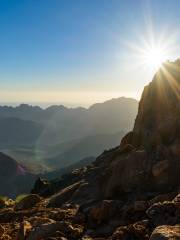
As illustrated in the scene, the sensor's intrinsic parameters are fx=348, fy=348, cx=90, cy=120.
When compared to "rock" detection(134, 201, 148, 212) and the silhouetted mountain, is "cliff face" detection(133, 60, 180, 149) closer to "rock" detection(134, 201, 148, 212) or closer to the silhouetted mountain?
the silhouetted mountain

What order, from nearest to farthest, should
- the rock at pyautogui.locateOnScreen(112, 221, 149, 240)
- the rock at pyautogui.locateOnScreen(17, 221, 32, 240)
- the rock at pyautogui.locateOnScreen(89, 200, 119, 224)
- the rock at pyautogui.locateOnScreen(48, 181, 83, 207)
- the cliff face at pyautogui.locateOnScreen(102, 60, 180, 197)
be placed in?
the rock at pyautogui.locateOnScreen(112, 221, 149, 240) < the rock at pyautogui.locateOnScreen(17, 221, 32, 240) < the rock at pyautogui.locateOnScreen(89, 200, 119, 224) < the cliff face at pyautogui.locateOnScreen(102, 60, 180, 197) < the rock at pyautogui.locateOnScreen(48, 181, 83, 207)

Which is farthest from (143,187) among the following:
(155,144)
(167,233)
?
(167,233)

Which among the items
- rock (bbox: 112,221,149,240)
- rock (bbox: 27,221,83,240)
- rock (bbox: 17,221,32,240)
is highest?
rock (bbox: 112,221,149,240)

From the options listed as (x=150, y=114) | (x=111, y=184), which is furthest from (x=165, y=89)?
(x=111, y=184)

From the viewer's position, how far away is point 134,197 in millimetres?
22875

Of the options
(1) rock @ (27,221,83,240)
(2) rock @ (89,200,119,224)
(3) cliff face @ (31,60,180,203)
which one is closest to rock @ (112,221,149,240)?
(1) rock @ (27,221,83,240)

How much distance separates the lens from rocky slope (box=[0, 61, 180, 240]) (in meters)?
15.2

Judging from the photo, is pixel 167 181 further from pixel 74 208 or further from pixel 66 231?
pixel 66 231

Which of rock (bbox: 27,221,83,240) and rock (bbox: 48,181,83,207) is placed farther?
rock (bbox: 48,181,83,207)

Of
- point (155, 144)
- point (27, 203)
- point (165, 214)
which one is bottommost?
point (27, 203)

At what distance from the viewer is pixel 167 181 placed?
76.2 feet

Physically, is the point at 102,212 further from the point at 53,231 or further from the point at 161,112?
the point at 161,112

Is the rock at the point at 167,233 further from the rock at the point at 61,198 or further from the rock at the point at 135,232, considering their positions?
the rock at the point at 61,198

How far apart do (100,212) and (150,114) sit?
1834cm
